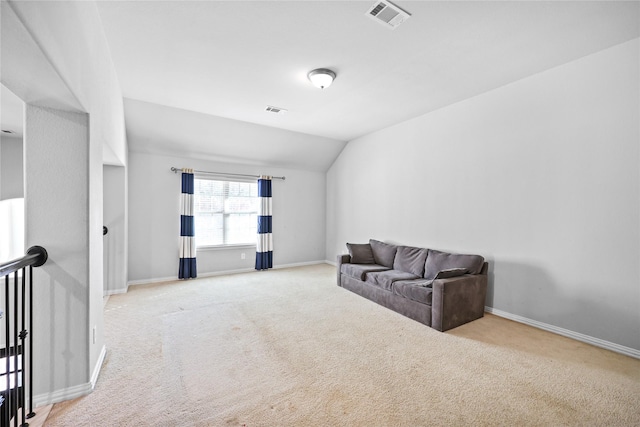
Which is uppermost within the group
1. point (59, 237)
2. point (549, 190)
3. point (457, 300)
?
point (549, 190)

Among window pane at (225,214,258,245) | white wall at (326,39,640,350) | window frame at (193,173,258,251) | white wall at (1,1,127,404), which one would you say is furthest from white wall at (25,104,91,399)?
white wall at (326,39,640,350)

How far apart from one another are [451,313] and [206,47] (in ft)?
11.9

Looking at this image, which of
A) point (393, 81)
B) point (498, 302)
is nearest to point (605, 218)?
point (498, 302)

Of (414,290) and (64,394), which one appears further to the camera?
(414,290)

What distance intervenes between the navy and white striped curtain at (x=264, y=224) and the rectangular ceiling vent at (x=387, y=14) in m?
4.02

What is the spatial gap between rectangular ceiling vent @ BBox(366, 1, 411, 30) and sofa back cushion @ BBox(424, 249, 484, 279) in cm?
271

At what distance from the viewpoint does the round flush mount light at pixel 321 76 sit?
2969mm

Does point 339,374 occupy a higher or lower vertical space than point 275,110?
lower

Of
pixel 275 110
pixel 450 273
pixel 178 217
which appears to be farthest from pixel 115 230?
pixel 450 273

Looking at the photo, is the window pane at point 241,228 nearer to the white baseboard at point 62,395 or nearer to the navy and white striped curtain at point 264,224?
the navy and white striped curtain at point 264,224

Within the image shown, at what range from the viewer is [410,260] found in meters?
4.21

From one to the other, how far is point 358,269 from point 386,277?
0.58 metres

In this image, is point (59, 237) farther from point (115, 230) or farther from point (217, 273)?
point (217, 273)

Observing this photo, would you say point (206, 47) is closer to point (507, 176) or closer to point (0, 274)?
point (0, 274)
